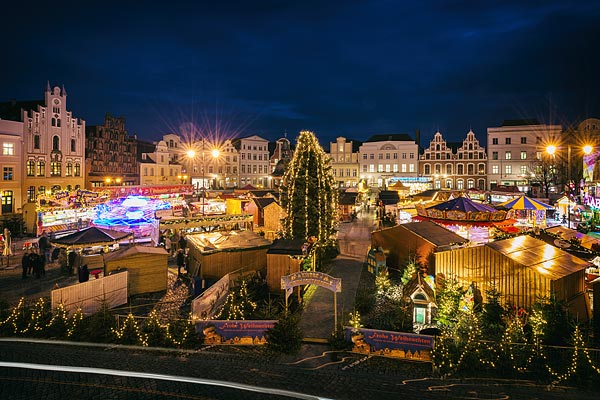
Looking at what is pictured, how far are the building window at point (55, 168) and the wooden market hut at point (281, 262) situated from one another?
122 ft

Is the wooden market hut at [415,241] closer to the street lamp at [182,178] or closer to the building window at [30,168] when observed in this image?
the building window at [30,168]

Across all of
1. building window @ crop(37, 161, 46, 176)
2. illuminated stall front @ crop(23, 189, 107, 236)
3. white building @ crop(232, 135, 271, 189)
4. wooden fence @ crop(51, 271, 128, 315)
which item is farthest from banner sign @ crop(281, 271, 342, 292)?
white building @ crop(232, 135, 271, 189)

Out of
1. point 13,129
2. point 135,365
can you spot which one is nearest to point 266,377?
point 135,365

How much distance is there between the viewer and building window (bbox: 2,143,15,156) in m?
35.9

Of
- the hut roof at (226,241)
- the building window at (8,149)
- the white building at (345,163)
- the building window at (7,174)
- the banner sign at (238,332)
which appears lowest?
the banner sign at (238,332)

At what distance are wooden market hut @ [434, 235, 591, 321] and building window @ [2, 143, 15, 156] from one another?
40.7 metres

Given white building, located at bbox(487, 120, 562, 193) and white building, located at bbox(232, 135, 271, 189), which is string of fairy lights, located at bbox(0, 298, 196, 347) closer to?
white building, located at bbox(232, 135, 271, 189)

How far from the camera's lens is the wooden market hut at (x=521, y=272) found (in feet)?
35.6

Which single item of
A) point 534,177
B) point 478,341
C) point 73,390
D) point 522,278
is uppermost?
point 534,177

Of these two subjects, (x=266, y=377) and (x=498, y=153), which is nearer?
(x=266, y=377)

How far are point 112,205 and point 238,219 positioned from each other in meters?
9.25

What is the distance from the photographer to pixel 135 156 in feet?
181

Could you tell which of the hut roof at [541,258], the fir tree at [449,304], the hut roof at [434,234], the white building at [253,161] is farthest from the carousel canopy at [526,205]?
the white building at [253,161]

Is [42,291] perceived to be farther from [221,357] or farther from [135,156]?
[135,156]
